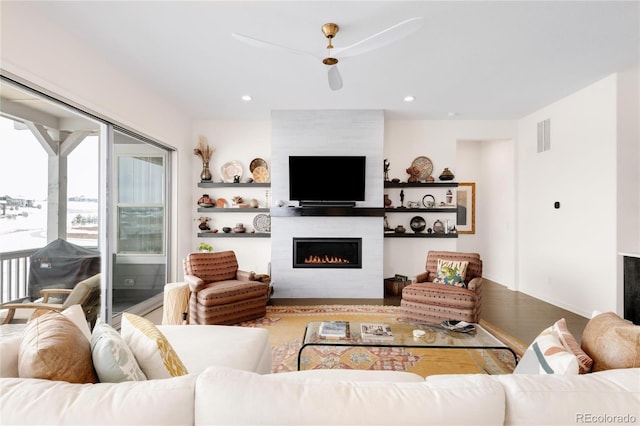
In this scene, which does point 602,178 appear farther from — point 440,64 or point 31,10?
point 31,10

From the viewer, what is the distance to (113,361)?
3.59ft

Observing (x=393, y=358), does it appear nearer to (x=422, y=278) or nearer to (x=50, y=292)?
(x=422, y=278)

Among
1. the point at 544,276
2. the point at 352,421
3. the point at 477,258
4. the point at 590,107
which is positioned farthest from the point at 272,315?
the point at 590,107

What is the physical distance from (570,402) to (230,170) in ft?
16.6

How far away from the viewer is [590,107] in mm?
3838

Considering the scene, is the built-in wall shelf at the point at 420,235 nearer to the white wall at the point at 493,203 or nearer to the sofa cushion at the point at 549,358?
the white wall at the point at 493,203

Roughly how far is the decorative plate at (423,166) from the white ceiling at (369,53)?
1.07 m

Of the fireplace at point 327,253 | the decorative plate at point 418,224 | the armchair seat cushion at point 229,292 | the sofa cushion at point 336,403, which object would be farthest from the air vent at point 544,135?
the sofa cushion at point 336,403

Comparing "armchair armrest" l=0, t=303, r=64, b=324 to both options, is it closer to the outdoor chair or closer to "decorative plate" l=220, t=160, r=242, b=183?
the outdoor chair

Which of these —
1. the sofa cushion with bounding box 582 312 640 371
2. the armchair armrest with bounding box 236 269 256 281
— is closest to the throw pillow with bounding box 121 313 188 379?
the sofa cushion with bounding box 582 312 640 371

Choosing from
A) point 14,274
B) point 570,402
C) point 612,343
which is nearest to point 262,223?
point 14,274

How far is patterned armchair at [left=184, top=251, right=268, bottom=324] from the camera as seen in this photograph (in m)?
3.36

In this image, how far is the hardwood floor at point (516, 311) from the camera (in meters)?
3.46

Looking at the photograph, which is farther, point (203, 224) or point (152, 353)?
point (203, 224)
